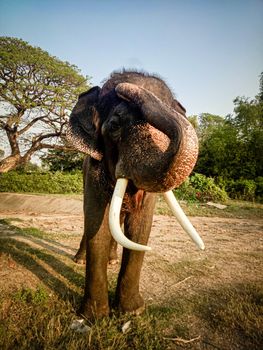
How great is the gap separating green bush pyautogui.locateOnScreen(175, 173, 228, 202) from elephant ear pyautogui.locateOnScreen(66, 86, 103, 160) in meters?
13.2

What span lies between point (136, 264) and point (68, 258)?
7.46 feet

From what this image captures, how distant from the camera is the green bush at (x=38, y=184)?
69.5ft

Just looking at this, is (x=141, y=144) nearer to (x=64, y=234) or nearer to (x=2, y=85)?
(x=64, y=234)

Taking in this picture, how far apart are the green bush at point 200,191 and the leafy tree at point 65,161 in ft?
43.6

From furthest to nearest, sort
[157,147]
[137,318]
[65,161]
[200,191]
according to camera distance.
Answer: [65,161], [200,191], [137,318], [157,147]

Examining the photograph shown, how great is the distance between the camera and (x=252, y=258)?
5.16 meters

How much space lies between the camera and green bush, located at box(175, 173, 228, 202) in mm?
15758

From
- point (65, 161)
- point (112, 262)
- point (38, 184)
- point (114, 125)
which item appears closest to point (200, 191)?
point (38, 184)

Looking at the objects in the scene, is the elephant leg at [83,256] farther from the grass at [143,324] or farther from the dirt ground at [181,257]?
the grass at [143,324]

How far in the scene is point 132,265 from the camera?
2.98 m

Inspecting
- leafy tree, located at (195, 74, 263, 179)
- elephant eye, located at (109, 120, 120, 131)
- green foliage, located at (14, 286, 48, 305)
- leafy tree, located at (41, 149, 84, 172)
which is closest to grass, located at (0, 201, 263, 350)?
green foliage, located at (14, 286, 48, 305)

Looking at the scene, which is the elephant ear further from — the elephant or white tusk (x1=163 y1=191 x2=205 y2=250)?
white tusk (x1=163 y1=191 x2=205 y2=250)

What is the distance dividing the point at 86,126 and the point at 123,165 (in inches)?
35.4

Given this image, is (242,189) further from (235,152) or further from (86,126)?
(86,126)
